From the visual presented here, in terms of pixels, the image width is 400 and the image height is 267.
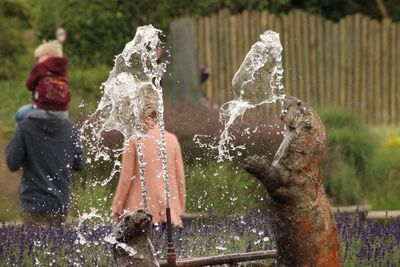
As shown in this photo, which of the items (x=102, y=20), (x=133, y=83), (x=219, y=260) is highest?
(x=102, y=20)

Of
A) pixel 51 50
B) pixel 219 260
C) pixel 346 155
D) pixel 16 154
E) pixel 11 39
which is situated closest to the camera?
pixel 219 260

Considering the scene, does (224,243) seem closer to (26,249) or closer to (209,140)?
(26,249)

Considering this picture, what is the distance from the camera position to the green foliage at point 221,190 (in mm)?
9445

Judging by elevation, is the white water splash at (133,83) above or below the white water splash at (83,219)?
above

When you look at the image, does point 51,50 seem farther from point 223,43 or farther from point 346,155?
point 223,43

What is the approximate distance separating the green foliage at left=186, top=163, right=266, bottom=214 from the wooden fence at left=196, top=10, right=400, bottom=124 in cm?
923

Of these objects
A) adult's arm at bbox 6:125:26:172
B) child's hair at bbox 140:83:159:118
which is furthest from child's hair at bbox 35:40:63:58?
child's hair at bbox 140:83:159:118

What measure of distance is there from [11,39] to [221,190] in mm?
10521

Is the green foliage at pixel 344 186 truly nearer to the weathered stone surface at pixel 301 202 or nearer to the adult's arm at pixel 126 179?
the adult's arm at pixel 126 179

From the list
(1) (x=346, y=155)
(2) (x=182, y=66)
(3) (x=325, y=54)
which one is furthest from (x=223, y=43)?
(1) (x=346, y=155)

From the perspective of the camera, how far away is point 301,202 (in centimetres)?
492

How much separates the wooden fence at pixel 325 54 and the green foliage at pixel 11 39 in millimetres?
2723

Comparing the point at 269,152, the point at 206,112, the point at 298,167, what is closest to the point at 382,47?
the point at 206,112

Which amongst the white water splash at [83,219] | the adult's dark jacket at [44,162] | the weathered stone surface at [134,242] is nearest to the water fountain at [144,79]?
the white water splash at [83,219]
